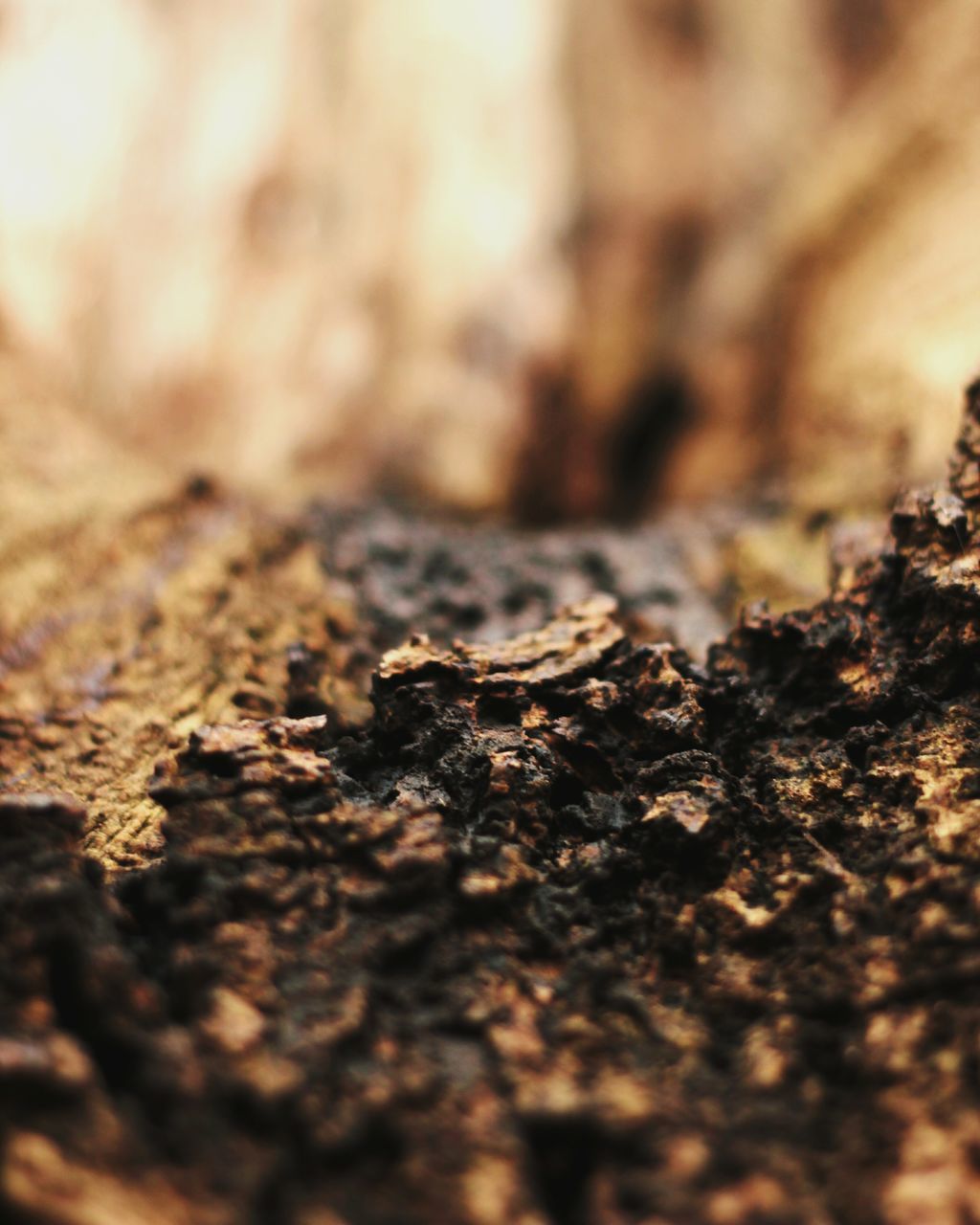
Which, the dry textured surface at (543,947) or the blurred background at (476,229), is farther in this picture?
the blurred background at (476,229)

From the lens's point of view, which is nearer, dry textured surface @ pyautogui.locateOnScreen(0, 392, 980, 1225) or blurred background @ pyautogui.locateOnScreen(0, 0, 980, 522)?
dry textured surface @ pyautogui.locateOnScreen(0, 392, 980, 1225)

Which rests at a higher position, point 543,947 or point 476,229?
point 476,229

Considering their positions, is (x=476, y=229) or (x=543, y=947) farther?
(x=476, y=229)

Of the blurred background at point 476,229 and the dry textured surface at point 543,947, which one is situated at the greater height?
the blurred background at point 476,229

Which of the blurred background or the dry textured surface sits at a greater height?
the blurred background
